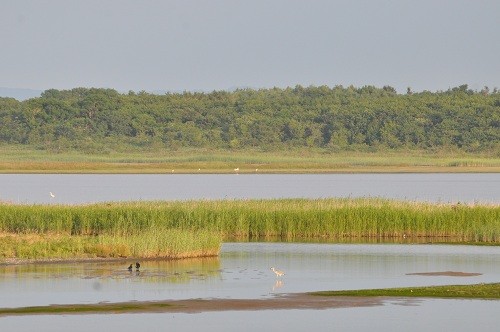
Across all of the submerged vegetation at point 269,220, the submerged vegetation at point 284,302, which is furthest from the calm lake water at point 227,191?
the submerged vegetation at point 284,302

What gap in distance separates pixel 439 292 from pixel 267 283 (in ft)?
14.5

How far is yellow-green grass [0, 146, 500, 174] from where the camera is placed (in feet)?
385

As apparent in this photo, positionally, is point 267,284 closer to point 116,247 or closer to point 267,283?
point 267,283

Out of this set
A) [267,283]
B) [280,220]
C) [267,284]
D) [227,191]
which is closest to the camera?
[267,284]

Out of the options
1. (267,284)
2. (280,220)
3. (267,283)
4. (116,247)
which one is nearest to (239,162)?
(280,220)

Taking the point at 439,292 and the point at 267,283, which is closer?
the point at 439,292

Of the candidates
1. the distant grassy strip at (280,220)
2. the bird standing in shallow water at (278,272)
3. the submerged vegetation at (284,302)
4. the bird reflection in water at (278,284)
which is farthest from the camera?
the distant grassy strip at (280,220)

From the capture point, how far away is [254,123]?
5689 inches

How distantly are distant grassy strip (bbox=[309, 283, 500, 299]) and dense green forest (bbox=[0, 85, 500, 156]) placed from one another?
4062 inches

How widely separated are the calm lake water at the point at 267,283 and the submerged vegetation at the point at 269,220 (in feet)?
8.68

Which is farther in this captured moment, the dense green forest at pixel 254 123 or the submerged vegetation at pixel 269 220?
the dense green forest at pixel 254 123

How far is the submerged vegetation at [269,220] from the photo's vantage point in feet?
136

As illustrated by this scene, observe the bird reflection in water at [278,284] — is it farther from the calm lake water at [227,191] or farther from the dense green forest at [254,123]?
the dense green forest at [254,123]

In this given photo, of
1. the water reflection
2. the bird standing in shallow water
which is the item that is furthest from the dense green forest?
the bird standing in shallow water
